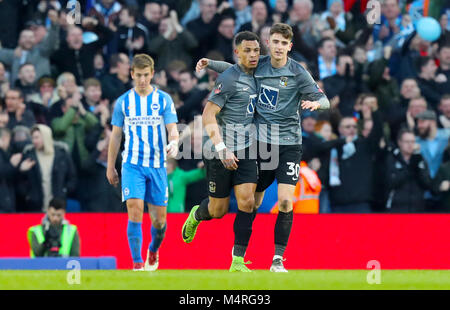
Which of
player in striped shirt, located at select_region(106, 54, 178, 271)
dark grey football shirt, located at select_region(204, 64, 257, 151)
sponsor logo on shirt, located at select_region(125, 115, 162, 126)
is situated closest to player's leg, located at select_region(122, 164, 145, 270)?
player in striped shirt, located at select_region(106, 54, 178, 271)

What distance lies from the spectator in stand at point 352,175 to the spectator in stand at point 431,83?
1.52 metres

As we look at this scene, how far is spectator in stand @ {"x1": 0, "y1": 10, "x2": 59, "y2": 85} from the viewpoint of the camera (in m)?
15.5

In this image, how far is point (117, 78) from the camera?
Result: 50.6 ft

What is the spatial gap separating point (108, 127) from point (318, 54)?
11.6 feet

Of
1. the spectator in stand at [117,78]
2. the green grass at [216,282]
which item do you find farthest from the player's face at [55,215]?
the green grass at [216,282]

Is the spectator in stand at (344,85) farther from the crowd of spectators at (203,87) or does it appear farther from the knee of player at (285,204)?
the knee of player at (285,204)

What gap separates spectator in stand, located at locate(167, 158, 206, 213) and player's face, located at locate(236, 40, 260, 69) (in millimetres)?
4257

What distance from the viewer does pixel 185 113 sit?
1496 cm

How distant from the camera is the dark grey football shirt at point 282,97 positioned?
10.1 metres

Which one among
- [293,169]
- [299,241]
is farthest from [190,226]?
[299,241]

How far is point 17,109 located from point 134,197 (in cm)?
465

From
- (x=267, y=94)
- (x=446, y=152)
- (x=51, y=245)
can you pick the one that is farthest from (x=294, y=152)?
(x=446, y=152)

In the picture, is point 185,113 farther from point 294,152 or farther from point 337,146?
point 294,152
